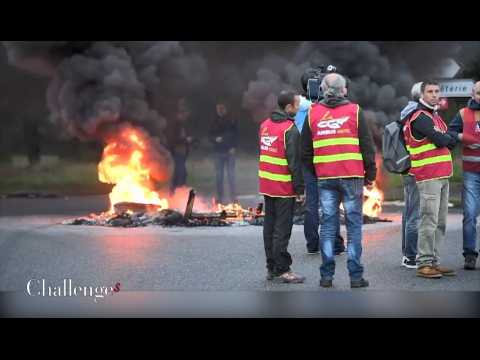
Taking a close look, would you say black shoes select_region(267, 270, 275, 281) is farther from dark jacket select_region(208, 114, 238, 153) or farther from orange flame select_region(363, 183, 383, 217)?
dark jacket select_region(208, 114, 238, 153)

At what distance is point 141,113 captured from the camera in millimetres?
11539

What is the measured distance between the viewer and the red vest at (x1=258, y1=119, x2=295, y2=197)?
6.57 metres

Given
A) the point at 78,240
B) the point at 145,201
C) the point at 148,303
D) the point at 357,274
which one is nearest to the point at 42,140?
the point at 145,201

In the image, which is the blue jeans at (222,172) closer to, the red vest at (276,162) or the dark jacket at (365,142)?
the red vest at (276,162)

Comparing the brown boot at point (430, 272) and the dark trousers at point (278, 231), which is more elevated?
the dark trousers at point (278, 231)

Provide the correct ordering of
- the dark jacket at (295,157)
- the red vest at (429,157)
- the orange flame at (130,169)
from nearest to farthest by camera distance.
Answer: the dark jacket at (295,157), the red vest at (429,157), the orange flame at (130,169)

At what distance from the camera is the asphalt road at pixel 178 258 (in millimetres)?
6879

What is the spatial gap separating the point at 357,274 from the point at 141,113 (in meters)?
5.81

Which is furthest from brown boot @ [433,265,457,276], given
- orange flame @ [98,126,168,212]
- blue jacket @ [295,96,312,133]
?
orange flame @ [98,126,168,212]

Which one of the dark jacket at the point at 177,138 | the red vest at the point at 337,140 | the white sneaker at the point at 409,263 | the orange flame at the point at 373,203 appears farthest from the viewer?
the dark jacket at the point at 177,138

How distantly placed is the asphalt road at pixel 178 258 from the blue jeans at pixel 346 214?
297mm

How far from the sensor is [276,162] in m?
6.62

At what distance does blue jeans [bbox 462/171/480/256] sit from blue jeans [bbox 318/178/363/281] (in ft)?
4.14

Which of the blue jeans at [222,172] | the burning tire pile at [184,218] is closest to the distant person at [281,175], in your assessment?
the burning tire pile at [184,218]
